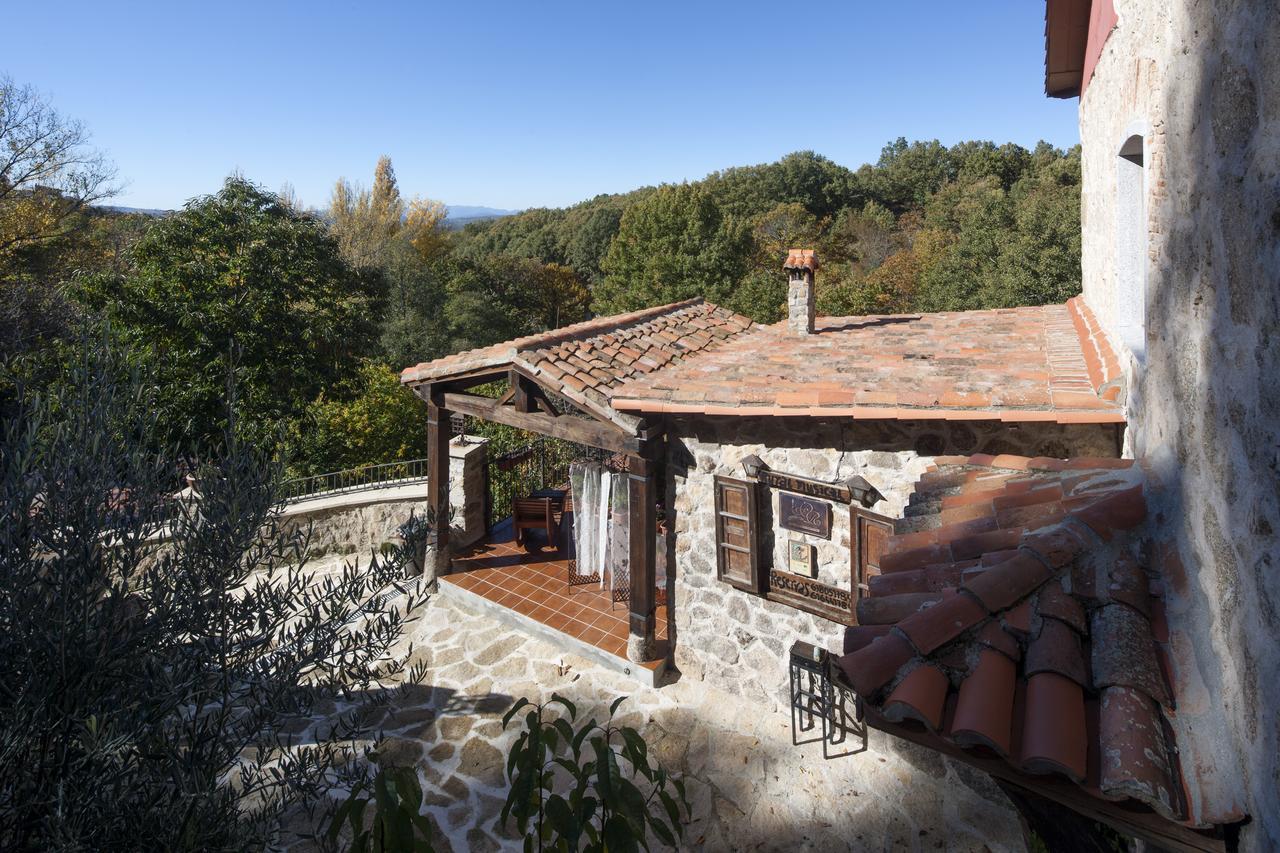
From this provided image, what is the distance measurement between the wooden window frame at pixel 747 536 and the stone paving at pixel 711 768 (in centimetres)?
132

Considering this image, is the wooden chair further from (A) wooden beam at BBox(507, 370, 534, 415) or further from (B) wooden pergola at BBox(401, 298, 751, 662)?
(A) wooden beam at BBox(507, 370, 534, 415)

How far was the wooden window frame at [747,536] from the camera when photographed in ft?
21.7

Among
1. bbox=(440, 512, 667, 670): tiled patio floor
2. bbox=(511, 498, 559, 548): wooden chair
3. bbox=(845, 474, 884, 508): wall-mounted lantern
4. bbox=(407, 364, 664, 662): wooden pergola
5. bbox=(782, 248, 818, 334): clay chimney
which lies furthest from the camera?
bbox=(511, 498, 559, 548): wooden chair

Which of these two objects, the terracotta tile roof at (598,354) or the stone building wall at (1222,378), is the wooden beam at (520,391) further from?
the stone building wall at (1222,378)

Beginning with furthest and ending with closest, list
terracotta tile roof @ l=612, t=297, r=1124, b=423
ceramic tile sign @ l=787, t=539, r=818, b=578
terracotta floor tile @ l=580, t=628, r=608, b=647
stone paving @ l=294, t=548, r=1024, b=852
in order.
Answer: terracotta floor tile @ l=580, t=628, r=608, b=647 < ceramic tile sign @ l=787, t=539, r=818, b=578 < stone paving @ l=294, t=548, r=1024, b=852 < terracotta tile roof @ l=612, t=297, r=1124, b=423

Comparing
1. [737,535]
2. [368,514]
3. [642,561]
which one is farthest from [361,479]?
[737,535]

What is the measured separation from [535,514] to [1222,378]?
9063 mm

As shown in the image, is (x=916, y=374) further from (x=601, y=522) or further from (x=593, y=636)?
(x=593, y=636)

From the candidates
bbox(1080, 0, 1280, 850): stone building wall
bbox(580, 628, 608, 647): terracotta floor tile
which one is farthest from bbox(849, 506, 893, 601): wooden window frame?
bbox(1080, 0, 1280, 850): stone building wall

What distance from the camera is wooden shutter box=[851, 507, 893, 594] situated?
19.4 ft

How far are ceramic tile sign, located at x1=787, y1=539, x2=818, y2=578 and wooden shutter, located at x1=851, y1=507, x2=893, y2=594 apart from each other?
490mm

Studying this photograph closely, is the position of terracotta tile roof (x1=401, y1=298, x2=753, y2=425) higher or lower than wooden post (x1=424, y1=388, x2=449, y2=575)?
higher

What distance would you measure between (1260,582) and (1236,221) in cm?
89

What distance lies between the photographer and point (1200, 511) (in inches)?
Answer: 77.7
